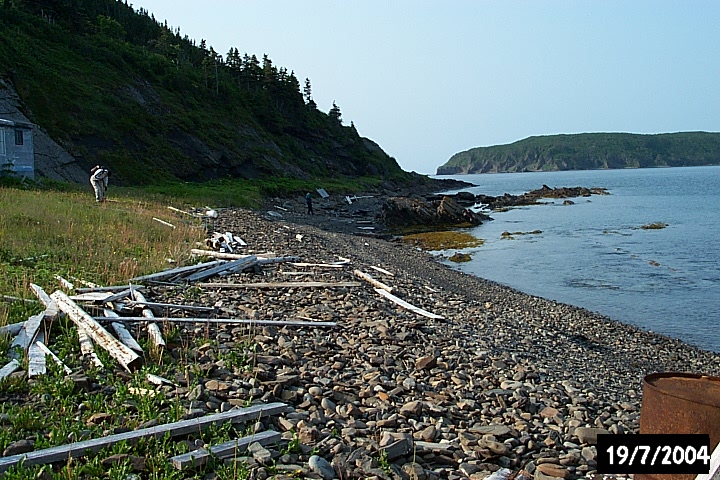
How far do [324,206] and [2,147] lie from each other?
25825 mm

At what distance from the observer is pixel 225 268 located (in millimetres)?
13930

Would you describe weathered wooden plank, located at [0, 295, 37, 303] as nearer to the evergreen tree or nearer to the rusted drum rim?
the rusted drum rim

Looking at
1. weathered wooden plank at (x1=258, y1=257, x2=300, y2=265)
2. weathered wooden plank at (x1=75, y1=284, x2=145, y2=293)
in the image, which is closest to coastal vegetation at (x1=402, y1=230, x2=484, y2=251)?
weathered wooden plank at (x1=258, y1=257, x2=300, y2=265)

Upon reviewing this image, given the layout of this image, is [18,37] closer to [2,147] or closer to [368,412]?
[2,147]

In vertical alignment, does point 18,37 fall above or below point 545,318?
above

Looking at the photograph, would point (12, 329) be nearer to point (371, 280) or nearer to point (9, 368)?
point (9, 368)

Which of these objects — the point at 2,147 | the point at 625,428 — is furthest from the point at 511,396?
the point at 2,147

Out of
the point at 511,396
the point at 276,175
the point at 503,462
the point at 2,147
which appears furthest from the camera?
the point at 276,175

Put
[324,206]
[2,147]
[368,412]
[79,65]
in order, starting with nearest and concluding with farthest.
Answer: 1. [368,412]
2. [2,147]
3. [324,206]
4. [79,65]

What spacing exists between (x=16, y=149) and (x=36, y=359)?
95.6ft

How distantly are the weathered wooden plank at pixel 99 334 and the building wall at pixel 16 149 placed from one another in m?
25.9

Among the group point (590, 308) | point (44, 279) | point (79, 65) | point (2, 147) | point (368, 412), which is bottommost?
point (590, 308)

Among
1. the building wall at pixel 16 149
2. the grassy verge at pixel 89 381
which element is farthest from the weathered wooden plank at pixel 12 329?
the building wall at pixel 16 149

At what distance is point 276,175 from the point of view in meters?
62.2
